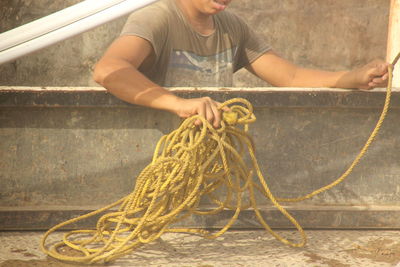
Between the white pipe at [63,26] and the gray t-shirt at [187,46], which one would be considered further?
the gray t-shirt at [187,46]

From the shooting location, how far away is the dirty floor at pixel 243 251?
2631mm

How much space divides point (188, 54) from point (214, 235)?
1.04 meters

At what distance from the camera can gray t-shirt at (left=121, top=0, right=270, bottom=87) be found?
3.16 m

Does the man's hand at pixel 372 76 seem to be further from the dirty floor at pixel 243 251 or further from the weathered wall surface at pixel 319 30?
the weathered wall surface at pixel 319 30

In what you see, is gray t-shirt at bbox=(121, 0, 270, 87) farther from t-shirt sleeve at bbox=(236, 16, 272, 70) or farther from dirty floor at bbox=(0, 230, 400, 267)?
dirty floor at bbox=(0, 230, 400, 267)

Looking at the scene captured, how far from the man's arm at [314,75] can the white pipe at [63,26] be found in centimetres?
123

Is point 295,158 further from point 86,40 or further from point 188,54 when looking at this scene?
point 86,40

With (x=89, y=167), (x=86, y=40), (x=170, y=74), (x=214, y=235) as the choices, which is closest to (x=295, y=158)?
(x=214, y=235)

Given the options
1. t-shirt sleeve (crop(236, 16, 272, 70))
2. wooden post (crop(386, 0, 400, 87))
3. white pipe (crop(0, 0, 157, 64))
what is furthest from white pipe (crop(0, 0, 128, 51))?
wooden post (crop(386, 0, 400, 87))

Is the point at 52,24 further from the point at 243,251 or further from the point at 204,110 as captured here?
the point at 243,251

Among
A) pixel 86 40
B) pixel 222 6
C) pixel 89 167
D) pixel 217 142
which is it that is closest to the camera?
pixel 217 142

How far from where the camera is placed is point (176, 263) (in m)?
2.61

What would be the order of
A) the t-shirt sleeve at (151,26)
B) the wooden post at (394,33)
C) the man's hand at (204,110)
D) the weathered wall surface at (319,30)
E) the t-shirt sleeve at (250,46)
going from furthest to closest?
the weathered wall surface at (319,30) → the wooden post at (394,33) → the t-shirt sleeve at (250,46) → the t-shirt sleeve at (151,26) → the man's hand at (204,110)

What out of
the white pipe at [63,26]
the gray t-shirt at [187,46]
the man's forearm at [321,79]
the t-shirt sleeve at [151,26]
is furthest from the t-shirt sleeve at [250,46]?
the white pipe at [63,26]
